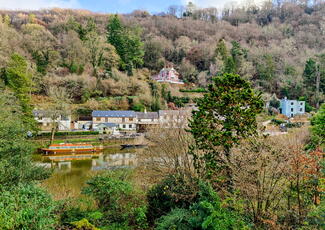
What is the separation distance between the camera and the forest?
16.6ft

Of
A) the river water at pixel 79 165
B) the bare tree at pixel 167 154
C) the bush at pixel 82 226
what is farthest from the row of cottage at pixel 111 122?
the bush at pixel 82 226

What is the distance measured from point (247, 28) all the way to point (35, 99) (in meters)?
61.6

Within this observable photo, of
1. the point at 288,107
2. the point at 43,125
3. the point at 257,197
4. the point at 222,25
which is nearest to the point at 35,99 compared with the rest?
the point at 43,125

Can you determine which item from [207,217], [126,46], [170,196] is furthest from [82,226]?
[126,46]

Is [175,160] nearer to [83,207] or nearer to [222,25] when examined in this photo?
[83,207]

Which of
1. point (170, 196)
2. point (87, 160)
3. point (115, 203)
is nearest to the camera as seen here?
point (115, 203)

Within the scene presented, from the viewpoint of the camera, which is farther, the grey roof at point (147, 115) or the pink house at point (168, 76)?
the pink house at point (168, 76)

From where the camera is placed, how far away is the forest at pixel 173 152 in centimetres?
507

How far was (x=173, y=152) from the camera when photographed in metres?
8.51

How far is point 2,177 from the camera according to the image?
522 cm

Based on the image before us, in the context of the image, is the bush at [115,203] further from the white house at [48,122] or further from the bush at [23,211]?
the white house at [48,122]

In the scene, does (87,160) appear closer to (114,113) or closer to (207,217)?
(114,113)

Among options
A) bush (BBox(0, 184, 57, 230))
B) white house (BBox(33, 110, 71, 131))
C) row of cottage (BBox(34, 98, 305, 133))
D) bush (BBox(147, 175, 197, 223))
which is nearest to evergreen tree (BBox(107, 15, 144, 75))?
row of cottage (BBox(34, 98, 305, 133))

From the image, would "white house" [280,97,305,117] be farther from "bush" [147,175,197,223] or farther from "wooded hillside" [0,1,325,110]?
"bush" [147,175,197,223]
